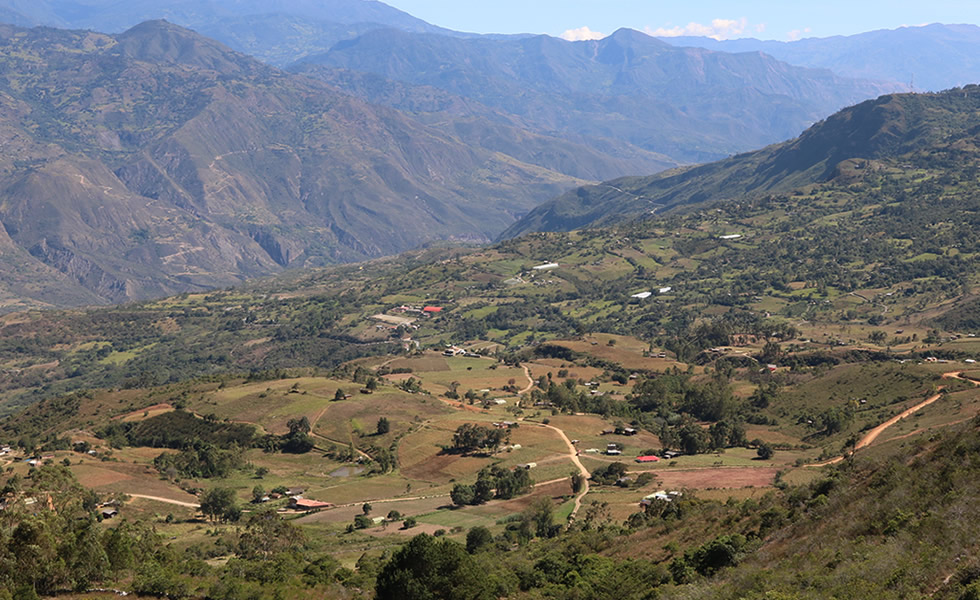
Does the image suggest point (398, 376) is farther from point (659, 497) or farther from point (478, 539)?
point (478, 539)

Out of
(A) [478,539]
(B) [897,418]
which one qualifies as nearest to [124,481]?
(A) [478,539]

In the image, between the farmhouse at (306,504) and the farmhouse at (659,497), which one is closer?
the farmhouse at (659,497)

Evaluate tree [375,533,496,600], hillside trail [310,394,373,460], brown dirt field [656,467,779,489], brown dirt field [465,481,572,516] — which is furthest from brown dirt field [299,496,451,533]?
tree [375,533,496,600]

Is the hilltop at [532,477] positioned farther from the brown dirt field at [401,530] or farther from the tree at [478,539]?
the brown dirt field at [401,530]

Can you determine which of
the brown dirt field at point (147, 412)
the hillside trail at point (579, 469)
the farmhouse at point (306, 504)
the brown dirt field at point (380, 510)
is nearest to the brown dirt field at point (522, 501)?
the hillside trail at point (579, 469)

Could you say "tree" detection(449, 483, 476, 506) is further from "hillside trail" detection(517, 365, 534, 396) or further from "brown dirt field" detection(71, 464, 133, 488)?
"hillside trail" detection(517, 365, 534, 396)

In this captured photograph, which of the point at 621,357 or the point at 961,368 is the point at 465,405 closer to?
the point at 621,357
